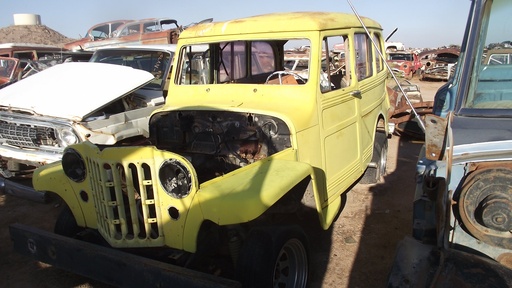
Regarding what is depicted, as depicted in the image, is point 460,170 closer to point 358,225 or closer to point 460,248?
point 460,248

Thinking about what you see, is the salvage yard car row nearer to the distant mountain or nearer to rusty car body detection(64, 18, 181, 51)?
rusty car body detection(64, 18, 181, 51)

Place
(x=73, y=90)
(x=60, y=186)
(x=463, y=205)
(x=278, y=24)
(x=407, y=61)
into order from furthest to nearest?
(x=407, y=61) → (x=73, y=90) → (x=278, y=24) → (x=60, y=186) → (x=463, y=205)

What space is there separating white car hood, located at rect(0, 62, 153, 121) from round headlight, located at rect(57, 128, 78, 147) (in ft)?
0.52

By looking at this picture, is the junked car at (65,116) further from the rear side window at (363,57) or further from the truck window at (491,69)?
the truck window at (491,69)

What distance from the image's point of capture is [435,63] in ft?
74.7

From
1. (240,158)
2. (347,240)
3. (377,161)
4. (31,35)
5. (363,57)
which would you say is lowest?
(347,240)

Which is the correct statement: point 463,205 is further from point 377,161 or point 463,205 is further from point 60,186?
point 377,161

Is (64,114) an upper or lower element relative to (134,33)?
lower

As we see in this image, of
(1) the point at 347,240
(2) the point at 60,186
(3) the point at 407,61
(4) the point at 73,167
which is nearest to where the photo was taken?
(4) the point at 73,167

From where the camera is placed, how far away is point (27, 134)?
4734 millimetres

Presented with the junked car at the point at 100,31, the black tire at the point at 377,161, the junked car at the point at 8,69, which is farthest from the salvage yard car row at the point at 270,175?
the junked car at the point at 100,31

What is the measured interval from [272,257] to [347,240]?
63.7 inches

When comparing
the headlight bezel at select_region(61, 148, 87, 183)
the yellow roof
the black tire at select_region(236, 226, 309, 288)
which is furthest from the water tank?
the black tire at select_region(236, 226, 309, 288)

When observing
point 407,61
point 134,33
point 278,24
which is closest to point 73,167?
point 278,24
